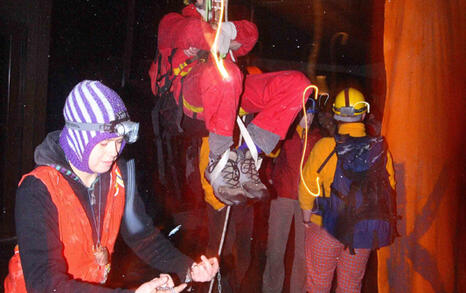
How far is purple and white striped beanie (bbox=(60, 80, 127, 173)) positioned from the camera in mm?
1880

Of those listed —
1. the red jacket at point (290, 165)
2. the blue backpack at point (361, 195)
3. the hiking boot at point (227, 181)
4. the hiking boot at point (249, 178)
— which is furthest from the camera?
the red jacket at point (290, 165)

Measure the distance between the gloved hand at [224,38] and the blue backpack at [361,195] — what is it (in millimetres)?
1424

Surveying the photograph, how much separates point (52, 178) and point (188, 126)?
1.18 metres

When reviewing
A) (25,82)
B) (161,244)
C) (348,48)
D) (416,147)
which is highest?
(348,48)

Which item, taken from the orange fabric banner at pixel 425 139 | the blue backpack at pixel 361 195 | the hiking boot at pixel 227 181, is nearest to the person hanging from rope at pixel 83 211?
the hiking boot at pixel 227 181

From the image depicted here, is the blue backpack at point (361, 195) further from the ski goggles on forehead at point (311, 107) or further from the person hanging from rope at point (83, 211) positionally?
the person hanging from rope at point (83, 211)

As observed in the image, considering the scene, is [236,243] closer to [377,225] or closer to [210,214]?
[210,214]

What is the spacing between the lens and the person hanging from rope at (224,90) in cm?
225

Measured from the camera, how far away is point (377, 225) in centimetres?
318

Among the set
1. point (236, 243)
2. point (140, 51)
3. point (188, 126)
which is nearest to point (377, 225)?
point (236, 243)

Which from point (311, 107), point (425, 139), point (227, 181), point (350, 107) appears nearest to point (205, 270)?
point (227, 181)

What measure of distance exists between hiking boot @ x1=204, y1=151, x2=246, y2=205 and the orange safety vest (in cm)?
70

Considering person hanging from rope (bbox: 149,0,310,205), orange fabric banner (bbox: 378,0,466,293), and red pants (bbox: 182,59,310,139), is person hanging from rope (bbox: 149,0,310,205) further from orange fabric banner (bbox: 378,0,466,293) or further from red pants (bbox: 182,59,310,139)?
orange fabric banner (bbox: 378,0,466,293)

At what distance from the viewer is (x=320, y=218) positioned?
11.1ft
